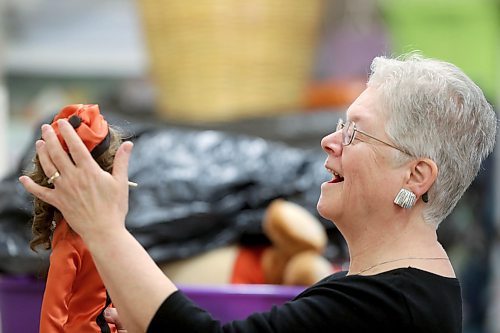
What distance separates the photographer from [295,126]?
2.19 m

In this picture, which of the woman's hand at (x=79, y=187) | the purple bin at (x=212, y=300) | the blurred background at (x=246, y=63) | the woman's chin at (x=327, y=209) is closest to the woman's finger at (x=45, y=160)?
the woman's hand at (x=79, y=187)

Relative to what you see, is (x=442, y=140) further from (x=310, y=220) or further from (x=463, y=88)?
(x=310, y=220)

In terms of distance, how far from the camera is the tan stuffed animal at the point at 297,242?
4.98 feet

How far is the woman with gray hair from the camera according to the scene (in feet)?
2.80

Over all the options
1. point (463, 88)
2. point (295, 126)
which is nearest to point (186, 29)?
point (295, 126)

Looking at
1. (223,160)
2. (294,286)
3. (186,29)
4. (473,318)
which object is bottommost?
(473,318)

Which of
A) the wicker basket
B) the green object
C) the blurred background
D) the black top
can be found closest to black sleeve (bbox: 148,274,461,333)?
the black top

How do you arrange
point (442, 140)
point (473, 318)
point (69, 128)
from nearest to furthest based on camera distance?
1. point (69, 128)
2. point (442, 140)
3. point (473, 318)

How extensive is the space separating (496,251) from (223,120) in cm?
137

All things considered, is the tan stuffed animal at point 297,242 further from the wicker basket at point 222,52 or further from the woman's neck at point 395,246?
the wicker basket at point 222,52

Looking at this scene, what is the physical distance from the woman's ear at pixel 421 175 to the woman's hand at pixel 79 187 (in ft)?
1.01

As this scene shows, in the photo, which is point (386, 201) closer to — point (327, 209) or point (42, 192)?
point (327, 209)

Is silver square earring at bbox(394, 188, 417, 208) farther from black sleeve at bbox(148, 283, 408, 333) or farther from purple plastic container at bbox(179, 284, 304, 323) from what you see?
purple plastic container at bbox(179, 284, 304, 323)

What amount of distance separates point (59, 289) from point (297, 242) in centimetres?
67
